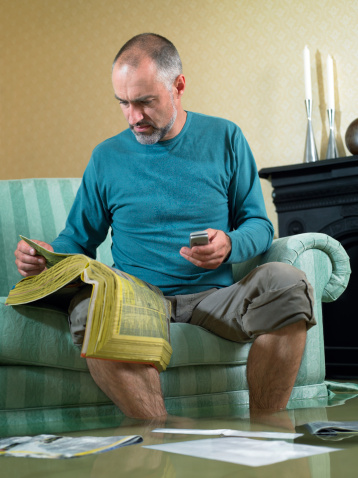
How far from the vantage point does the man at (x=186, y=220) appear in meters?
1.54

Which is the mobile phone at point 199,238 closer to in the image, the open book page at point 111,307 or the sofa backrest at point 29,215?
the open book page at point 111,307

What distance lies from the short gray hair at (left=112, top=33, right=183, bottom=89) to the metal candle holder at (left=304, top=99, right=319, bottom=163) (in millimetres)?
1410

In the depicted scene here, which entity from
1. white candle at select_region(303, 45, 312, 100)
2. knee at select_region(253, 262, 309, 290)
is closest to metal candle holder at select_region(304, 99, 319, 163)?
white candle at select_region(303, 45, 312, 100)

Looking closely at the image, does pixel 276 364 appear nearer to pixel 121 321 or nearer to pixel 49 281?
pixel 121 321

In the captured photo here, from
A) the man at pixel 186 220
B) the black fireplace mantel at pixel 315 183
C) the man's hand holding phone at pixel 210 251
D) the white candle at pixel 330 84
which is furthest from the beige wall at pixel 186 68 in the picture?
the man's hand holding phone at pixel 210 251

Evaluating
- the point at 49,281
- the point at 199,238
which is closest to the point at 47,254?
the point at 49,281

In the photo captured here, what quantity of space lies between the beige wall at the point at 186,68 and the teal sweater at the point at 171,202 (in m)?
1.55

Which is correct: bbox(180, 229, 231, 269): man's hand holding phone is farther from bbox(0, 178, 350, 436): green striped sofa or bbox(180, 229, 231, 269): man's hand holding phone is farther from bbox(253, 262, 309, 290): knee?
bbox(0, 178, 350, 436): green striped sofa

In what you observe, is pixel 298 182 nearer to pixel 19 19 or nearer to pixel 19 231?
pixel 19 231

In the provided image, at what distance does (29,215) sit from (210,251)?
1.00 m

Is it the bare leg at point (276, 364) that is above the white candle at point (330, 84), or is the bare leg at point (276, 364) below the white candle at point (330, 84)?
below

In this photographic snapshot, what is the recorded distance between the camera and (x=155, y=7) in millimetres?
3740

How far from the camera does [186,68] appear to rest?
3.61 metres

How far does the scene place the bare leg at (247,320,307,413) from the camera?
153cm
